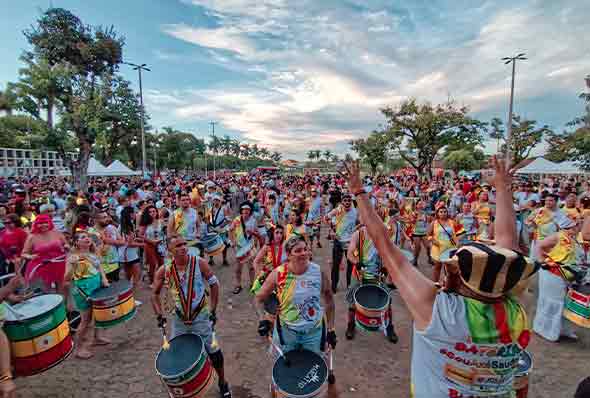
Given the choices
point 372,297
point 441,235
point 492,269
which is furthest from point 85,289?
point 441,235

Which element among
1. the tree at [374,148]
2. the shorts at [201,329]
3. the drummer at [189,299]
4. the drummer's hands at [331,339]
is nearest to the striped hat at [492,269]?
the drummer's hands at [331,339]

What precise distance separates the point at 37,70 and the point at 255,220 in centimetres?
1988

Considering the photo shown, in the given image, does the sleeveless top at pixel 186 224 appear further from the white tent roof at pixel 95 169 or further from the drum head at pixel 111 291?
the white tent roof at pixel 95 169

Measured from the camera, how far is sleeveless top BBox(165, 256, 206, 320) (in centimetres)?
350

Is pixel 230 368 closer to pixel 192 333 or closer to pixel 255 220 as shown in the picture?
pixel 192 333

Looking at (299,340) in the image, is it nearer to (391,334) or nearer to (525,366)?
(525,366)

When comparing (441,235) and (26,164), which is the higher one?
(26,164)

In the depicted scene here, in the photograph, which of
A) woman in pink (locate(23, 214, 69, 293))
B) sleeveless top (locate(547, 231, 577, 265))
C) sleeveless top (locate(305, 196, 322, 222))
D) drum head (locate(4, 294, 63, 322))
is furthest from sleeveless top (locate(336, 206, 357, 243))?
woman in pink (locate(23, 214, 69, 293))

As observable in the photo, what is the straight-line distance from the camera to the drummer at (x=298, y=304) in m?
3.19

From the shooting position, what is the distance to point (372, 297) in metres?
4.54

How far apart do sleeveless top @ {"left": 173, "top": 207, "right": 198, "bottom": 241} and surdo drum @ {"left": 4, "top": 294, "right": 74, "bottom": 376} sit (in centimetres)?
356

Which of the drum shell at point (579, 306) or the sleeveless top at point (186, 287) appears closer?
the sleeveless top at point (186, 287)

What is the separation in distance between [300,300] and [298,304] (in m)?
0.05

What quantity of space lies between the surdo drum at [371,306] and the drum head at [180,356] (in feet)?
7.59
